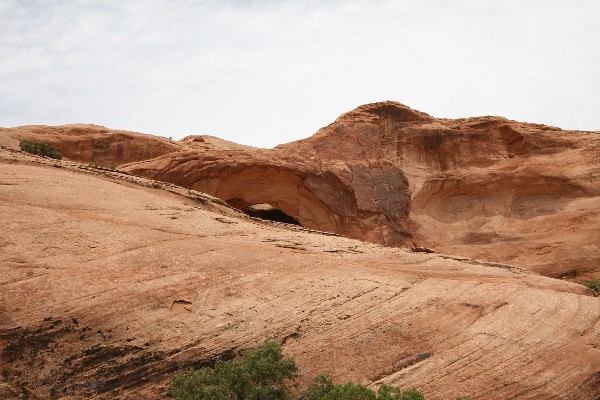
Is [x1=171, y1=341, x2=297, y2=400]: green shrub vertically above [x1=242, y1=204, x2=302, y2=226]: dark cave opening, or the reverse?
[x1=242, y1=204, x2=302, y2=226]: dark cave opening

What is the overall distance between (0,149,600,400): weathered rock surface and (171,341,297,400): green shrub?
0.36 meters

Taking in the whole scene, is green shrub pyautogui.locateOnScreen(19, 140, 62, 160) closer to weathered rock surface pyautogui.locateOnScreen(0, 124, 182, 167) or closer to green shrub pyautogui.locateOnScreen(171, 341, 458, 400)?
weathered rock surface pyautogui.locateOnScreen(0, 124, 182, 167)

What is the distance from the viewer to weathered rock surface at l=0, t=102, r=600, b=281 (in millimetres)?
30750

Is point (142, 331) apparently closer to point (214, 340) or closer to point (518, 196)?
point (214, 340)

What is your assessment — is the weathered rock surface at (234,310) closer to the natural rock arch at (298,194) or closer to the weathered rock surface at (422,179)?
the weathered rock surface at (422,179)

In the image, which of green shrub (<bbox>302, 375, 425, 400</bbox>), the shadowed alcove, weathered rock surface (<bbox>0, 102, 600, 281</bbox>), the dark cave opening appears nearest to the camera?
green shrub (<bbox>302, 375, 425, 400</bbox>)

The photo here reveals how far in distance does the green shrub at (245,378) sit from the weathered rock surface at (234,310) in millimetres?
361

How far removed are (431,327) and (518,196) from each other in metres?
25.7

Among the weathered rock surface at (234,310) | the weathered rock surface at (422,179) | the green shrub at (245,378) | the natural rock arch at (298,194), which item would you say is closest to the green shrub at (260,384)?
the green shrub at (245,378)

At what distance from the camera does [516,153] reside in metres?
36.8

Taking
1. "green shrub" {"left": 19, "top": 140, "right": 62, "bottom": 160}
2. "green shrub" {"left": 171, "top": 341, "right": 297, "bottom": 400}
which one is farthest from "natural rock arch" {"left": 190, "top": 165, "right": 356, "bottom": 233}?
"green shrub" {"left": 171, "top": 341, "right": 297, "bottom": 400}

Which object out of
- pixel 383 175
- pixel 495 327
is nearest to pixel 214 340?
pixel 495 327

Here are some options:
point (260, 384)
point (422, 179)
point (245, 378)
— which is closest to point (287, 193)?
point (422, 179)

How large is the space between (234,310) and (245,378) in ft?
5.04
